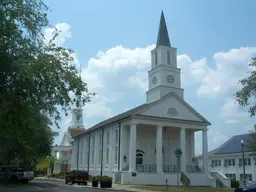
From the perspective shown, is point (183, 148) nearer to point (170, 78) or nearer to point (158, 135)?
point (158, 135)

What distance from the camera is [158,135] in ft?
132

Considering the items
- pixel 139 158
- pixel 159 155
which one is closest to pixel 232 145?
pixel 139 158

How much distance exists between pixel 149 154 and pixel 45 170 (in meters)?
45.0

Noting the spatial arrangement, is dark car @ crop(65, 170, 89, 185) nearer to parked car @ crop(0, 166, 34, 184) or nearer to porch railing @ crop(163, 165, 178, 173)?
parked car @ crop(0, 166, 34, 184)

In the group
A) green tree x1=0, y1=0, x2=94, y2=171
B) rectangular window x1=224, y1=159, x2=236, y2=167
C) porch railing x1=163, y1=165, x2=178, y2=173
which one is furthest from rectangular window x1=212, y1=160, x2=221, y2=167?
green tree x1=0, y1=0, x2=94, y2=171

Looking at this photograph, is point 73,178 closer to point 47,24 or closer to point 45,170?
point 47,24

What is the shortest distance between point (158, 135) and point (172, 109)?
4.23 metres

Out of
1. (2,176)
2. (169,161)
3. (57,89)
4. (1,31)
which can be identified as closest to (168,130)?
(169,161)

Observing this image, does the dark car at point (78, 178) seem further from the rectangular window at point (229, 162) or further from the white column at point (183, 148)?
the rectangular window at point (229, 162)

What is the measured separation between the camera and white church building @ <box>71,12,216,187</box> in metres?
39.0

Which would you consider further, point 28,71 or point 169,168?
point 169,168

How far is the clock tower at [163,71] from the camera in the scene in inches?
1762

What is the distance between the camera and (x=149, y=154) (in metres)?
44.2

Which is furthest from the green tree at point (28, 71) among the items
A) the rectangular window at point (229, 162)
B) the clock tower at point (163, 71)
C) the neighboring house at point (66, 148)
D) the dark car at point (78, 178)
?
the neighboring house at point (66, 148)
